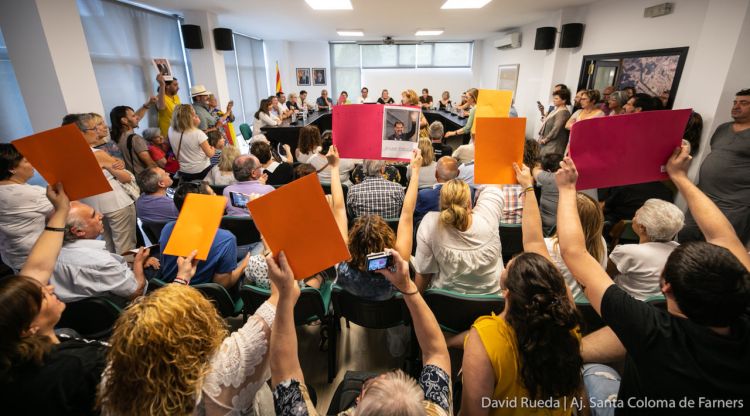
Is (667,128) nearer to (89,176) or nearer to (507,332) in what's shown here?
(507,332)

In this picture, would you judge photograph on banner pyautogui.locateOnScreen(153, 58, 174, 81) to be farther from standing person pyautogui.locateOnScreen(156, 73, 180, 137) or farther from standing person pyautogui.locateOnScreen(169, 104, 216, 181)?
standing person pyautogui.locateOnScreen(169, 104, 216, 181)

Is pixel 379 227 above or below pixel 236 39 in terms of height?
below

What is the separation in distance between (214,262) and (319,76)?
12.9 meters

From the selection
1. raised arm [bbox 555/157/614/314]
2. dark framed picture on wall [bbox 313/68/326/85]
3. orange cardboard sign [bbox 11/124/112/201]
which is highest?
dark framed picture on wall [bbox 313/68/326/85]

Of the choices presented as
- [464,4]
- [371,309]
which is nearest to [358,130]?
[371,309]

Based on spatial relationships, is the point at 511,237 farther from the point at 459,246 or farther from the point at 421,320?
the point at 421,320

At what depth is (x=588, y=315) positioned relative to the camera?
166 centimetres

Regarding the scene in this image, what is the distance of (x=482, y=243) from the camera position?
1.86 m

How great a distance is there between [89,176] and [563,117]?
552cm

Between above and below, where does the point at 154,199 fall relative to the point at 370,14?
A: below

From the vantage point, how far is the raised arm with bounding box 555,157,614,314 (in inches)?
41.1

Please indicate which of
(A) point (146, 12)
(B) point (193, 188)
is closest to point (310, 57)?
(A) point (146, 12)

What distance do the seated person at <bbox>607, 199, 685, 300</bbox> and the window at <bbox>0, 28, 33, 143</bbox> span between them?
5.54 metres

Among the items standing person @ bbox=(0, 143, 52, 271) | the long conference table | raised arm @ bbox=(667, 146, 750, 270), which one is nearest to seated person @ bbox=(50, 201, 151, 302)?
standing person @ bbox=(0, 143, 52, 271)
